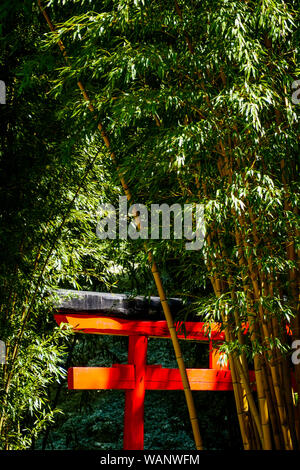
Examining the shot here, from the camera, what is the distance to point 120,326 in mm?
4039

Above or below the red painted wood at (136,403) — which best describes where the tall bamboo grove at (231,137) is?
above

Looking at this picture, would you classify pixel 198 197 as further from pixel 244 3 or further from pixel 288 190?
pixel 244 3

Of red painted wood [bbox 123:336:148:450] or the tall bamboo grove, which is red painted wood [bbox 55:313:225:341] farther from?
the tall bamboo grove

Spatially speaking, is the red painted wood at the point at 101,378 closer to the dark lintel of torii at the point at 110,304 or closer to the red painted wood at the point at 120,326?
the red painted wood at the point at 120,326

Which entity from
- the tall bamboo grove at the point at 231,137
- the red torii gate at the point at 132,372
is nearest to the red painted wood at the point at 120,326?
the red torii gate at the point at 132,372

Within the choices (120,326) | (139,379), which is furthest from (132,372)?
(120,326)

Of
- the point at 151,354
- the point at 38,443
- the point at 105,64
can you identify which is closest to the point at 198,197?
the point at 105,64

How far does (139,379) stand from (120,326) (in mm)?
418

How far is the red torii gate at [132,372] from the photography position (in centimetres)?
374

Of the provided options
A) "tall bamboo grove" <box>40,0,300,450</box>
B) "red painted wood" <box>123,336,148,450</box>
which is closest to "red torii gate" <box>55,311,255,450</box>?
"red painted wood" <box>123,336,148,450</box>

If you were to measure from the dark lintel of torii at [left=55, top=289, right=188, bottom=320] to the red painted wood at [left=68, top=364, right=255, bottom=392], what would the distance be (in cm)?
38

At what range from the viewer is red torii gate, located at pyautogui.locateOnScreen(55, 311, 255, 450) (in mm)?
3744

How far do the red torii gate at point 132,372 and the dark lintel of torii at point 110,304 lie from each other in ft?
0.18

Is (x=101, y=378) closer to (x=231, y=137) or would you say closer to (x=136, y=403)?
(x=136, y=403)
